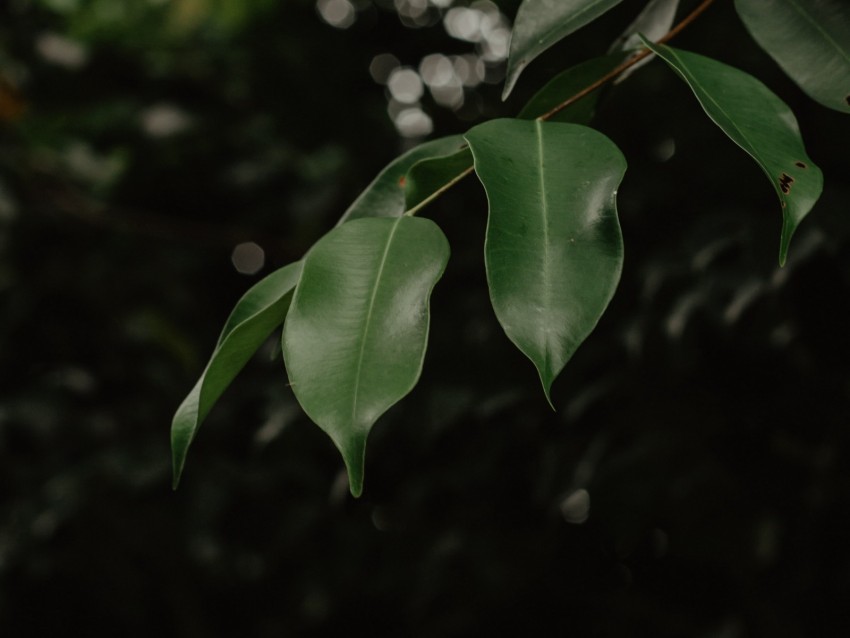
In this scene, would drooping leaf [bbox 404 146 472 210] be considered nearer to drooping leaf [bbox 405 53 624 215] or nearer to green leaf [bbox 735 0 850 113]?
drooping leaf [bbox 405 53 624 215]

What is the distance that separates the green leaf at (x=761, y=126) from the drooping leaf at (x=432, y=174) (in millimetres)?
101

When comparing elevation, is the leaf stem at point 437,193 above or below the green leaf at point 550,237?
below

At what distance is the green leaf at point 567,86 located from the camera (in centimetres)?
45

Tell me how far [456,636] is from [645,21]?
0.93m

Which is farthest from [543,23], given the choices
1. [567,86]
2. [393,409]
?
[393,409]

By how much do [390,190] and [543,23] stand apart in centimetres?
13

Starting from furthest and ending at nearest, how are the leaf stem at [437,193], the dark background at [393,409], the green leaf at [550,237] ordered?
the dark background at [393,409] < the leaf stem at [437,193] < the green leaf at [550,237]

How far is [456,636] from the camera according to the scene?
1.20 m

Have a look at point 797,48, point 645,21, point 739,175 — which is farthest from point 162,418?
point 797,48

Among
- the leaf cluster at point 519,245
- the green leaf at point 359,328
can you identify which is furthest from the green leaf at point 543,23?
the green leaf at point 359,328

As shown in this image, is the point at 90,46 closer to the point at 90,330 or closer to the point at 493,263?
the point at 90,330

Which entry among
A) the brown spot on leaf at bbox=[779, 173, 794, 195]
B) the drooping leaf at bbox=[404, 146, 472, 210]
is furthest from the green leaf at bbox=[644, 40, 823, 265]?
the drooping leaf at bbox=[404, 146, 472, 210]

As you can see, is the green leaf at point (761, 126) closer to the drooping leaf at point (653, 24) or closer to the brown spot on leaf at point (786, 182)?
the brown spot on leaf at point (786, 182)

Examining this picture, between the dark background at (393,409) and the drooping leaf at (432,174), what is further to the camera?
the dark background at (393,409)
